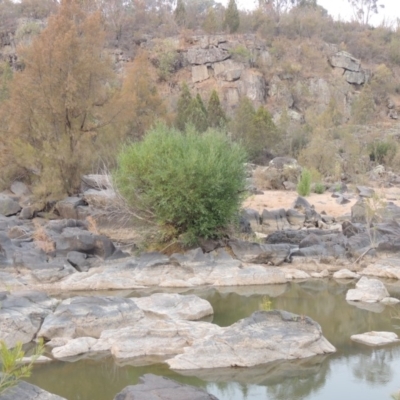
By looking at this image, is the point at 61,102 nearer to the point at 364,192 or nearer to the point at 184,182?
the point at 184,182

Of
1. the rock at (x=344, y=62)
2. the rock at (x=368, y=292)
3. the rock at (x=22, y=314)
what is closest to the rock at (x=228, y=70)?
the rock at (x=344, y=62)

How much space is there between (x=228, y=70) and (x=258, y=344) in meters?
47.3

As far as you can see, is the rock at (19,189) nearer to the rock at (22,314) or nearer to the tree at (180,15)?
the rock at (22,314)

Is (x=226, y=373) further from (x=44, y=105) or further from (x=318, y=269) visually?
(x=44, y=105)

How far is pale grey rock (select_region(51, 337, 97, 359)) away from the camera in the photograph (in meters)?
9.92

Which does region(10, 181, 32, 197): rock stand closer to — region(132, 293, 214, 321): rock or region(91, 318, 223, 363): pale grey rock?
region(132, 293, 214, 321): rock

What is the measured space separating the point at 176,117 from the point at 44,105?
621 inches

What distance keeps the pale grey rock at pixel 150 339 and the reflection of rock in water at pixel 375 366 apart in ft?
8.24

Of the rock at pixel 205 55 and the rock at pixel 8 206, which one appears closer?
the rock at pixel 8 206

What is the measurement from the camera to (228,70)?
180ft

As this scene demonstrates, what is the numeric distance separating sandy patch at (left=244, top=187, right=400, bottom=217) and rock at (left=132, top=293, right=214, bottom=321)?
12125mm

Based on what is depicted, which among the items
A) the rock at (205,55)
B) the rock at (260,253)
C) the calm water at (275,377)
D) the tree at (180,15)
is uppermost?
the tree at (180,15)

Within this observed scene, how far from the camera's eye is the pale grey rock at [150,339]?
9935mm

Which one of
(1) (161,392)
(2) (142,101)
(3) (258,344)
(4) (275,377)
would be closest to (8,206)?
(2) (142,101)
